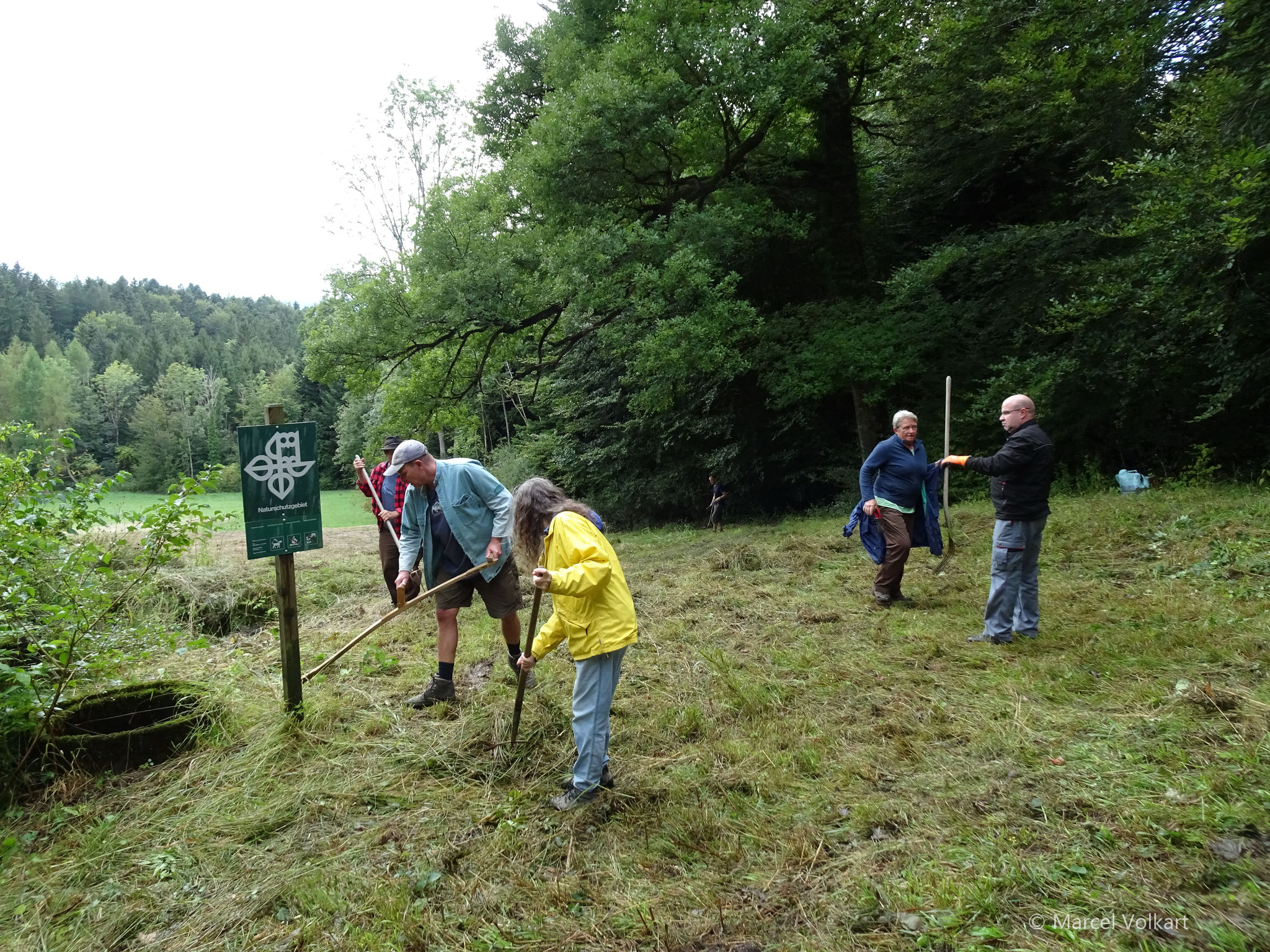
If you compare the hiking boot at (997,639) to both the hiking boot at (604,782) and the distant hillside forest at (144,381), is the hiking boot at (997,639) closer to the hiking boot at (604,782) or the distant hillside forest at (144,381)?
the hiking boot at (604,782)

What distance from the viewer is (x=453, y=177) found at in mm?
14453

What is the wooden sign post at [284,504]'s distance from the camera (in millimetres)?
4133

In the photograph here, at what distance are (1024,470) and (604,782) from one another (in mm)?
3889

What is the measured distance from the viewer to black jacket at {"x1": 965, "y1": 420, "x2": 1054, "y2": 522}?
513cm

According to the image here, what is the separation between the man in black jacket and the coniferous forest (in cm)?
406

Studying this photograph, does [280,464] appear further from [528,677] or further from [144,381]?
[144,381]

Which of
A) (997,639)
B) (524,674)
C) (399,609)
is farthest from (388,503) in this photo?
(997,639)

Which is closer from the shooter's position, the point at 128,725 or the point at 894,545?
the point at 128,725

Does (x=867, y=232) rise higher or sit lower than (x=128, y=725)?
higher

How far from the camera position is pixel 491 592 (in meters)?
5.05

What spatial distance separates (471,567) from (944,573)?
17.7 feet

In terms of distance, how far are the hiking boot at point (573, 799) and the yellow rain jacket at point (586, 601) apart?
0.71 meters

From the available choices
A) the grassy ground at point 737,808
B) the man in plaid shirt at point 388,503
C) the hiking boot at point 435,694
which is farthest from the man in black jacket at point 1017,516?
the man in plaid shirt at point 388,503

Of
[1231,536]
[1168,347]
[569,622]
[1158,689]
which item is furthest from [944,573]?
[569,622]
